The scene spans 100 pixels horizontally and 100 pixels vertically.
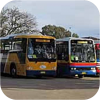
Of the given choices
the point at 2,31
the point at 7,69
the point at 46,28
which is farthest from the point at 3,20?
the point at 7,69

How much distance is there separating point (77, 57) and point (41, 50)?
2569 mm

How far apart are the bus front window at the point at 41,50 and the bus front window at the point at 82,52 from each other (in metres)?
1.36

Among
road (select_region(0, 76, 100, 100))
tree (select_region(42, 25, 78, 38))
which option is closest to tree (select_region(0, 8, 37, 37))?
tree (select_region(42, 25, 78, 38))

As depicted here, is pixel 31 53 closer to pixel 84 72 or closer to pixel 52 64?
pixel 52 64

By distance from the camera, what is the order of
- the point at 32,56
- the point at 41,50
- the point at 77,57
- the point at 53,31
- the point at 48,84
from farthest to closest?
the point at 53,31, the point at 77,57, the point at 41,50, the point at 32,56, the point at 48,84

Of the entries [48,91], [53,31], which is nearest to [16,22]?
[53,31]

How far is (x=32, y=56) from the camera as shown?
19.3 meters

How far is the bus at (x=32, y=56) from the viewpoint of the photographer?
758 inches

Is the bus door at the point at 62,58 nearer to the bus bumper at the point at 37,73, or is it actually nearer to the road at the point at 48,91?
the bus bumper at the point at 37,73

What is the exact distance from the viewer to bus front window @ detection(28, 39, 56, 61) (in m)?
19.3

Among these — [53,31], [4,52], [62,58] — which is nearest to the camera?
[62,58]

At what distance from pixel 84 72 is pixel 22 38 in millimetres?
4721

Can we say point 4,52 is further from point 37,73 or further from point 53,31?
point 53,31

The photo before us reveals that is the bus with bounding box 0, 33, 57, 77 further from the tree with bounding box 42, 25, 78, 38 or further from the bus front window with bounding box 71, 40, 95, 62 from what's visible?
the tree with bounding box 42, 25, 78, 38
